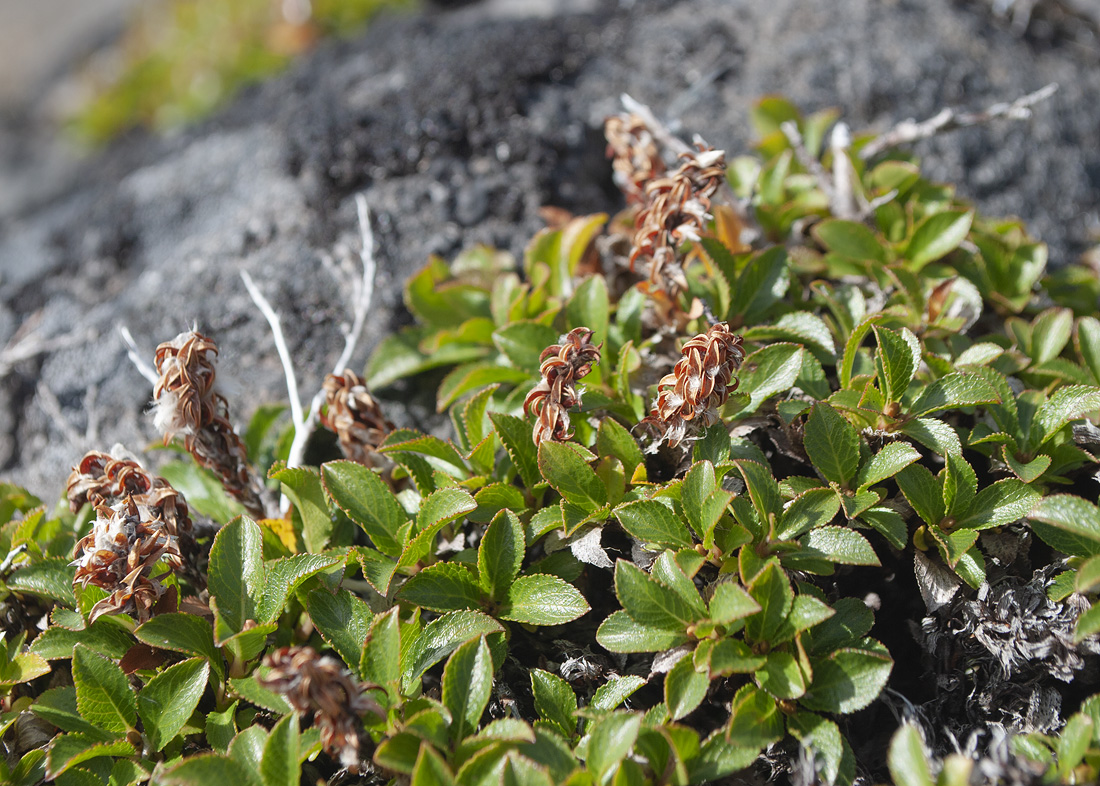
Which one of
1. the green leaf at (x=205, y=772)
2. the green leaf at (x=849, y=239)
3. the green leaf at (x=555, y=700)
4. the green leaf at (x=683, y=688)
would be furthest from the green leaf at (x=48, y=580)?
the green leaf at (x=849, y=239)

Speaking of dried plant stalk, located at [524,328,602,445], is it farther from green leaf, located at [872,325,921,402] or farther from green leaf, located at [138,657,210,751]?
green leaf, located at [138,657,210,751]

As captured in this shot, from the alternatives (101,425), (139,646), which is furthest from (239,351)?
(139,646)

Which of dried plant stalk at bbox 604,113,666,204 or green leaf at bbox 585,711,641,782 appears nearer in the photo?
green leaf at bbox 585,711,641,782

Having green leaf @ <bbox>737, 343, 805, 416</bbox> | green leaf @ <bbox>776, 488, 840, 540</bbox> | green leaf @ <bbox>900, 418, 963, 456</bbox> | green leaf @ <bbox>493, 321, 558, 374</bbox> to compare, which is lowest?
green leaf @ <bbox>900, 418, 963, 456</bbox>

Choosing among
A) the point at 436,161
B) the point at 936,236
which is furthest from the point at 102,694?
the point at 936,236

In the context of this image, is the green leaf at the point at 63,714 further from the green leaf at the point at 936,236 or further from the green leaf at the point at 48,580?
the green leaf at the point at 936,236

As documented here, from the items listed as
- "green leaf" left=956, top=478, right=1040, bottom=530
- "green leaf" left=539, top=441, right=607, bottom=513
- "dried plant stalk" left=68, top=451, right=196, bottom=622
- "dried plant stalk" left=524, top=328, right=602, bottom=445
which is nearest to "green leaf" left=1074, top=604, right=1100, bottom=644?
"green leaf" left=956, top=478, right=1040, bottom=530
